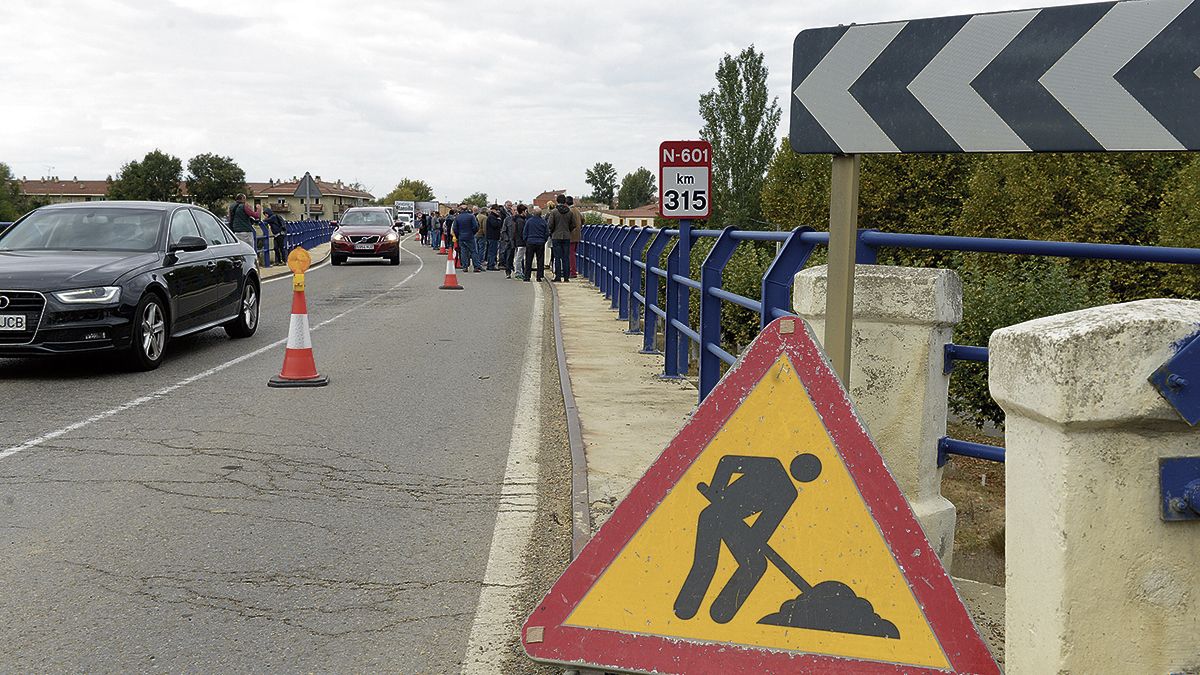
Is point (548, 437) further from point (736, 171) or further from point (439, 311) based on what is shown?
point (736, 171)

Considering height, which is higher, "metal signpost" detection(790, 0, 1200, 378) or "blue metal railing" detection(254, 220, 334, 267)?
"metal signpost" detection(790, 0, 1200, 378)

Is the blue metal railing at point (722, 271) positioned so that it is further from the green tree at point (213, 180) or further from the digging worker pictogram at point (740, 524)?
the green tree at point (213, 180)

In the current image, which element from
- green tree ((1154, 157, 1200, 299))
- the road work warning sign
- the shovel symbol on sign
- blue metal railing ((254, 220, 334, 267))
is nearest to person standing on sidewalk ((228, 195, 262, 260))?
blue metal railing ((254, 220, 334, 267))

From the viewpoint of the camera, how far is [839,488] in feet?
9.98

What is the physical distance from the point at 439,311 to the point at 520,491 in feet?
37.2

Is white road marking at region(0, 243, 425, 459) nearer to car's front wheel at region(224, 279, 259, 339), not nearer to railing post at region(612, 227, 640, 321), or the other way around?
car's front wheel at region(224, 279, 259, 339)

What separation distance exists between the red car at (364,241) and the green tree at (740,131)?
6048 cm

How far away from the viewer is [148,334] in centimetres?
1002

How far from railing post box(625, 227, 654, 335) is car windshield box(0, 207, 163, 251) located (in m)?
5.34

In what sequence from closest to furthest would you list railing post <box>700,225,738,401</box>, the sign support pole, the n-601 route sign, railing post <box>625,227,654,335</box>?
the sign support pole → railing post <box>700,225,738,401</box> → the n-601 route sign → railing post <box>625,227,654,335</box>

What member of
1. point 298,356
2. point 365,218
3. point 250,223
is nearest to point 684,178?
point 298,356

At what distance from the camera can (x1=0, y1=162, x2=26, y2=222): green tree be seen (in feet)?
311

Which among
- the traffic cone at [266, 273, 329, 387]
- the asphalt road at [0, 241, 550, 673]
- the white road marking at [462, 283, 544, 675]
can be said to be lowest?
the white road marking at [462, 283, 544, 675]

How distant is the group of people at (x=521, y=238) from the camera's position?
81.5 feet
